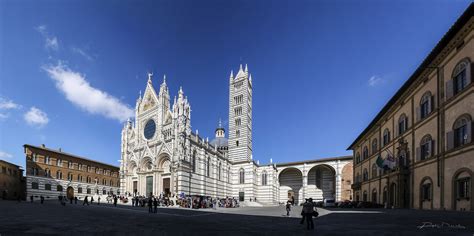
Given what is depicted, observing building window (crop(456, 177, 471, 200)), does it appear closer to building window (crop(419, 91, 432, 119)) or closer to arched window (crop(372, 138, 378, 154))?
building window (crop(419, 91, 432, 119))

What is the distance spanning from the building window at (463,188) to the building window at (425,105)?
648 centimetres

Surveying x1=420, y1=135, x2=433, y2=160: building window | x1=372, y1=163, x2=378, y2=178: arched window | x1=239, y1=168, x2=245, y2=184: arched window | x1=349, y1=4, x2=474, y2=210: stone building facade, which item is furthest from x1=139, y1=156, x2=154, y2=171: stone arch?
x1=420, y1=135, x2=433, y2=160: building window

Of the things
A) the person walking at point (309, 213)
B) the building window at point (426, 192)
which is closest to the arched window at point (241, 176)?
the building window at point (426, 192)

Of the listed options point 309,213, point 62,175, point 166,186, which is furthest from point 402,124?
point 62,175

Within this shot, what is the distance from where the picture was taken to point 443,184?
20.6 m

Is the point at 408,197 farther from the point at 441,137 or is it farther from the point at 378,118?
the point at 378,118

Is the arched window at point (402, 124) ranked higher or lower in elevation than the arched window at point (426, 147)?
higher

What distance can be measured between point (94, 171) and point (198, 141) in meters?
30.9

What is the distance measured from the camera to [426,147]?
2394cm

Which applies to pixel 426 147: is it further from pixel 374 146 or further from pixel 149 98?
pixel 149 98

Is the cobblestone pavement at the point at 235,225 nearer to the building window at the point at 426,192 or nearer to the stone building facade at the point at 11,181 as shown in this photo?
the building window at the point at 426,192

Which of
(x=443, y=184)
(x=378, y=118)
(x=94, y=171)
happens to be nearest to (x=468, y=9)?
(x=443, y=184)

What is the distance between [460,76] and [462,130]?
342 centimetres

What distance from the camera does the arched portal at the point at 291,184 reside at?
70562 mm
